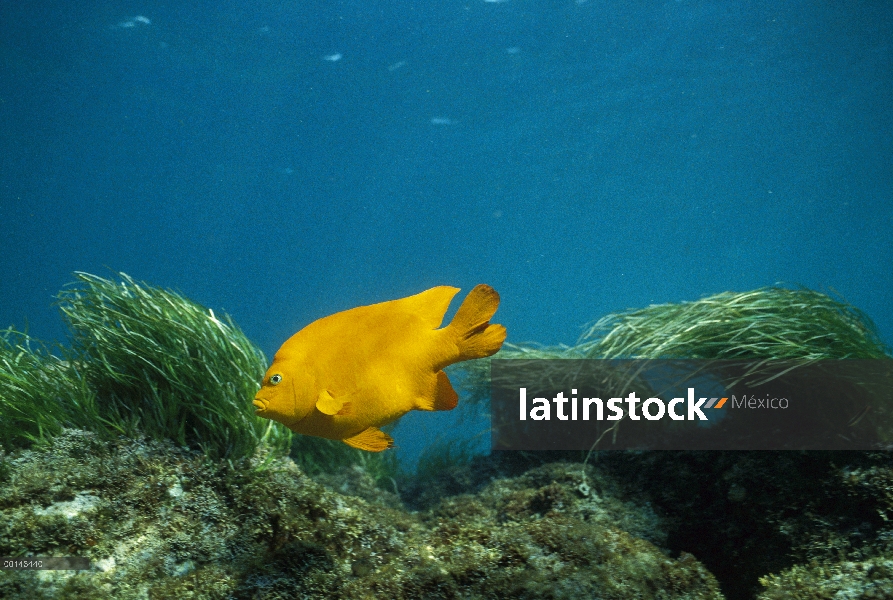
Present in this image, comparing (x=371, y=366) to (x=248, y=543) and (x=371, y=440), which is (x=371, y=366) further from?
(x=248, y=543)

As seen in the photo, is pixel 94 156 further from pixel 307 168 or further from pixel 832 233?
pixel 832 233

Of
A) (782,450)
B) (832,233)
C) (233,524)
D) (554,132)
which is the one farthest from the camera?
(832,233)

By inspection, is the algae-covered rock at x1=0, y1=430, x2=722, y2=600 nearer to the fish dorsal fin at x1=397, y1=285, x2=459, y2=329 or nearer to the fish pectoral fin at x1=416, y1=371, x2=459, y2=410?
the fish pectoral fin at x1=416, y1=371, x2=459, y2=410

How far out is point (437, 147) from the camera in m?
23.3

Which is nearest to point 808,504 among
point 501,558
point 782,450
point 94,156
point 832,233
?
point 782,450

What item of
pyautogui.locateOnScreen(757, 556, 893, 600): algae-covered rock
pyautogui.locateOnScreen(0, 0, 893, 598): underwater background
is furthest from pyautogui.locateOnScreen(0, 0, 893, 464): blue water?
pyautogui.locateOnScreen(757, 556, 893, 600): algae-covered rock

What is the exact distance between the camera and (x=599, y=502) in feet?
10.3

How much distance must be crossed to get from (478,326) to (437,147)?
23.4 meters

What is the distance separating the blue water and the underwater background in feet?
0.40

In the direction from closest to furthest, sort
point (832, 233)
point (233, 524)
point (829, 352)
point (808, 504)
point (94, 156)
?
1. point (233, 524)
2. point (808, 504)
3. point (829, 352)
4. point (94, 156)
5. point (832, 233)

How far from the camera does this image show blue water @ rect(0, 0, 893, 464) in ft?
48.3

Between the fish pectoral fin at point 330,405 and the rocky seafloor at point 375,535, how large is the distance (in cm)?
93

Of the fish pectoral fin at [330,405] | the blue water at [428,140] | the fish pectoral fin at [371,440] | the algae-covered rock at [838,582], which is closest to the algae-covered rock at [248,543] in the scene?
the algae-covered rock at [838,582]

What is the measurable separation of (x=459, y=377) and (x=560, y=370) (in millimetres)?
1858
